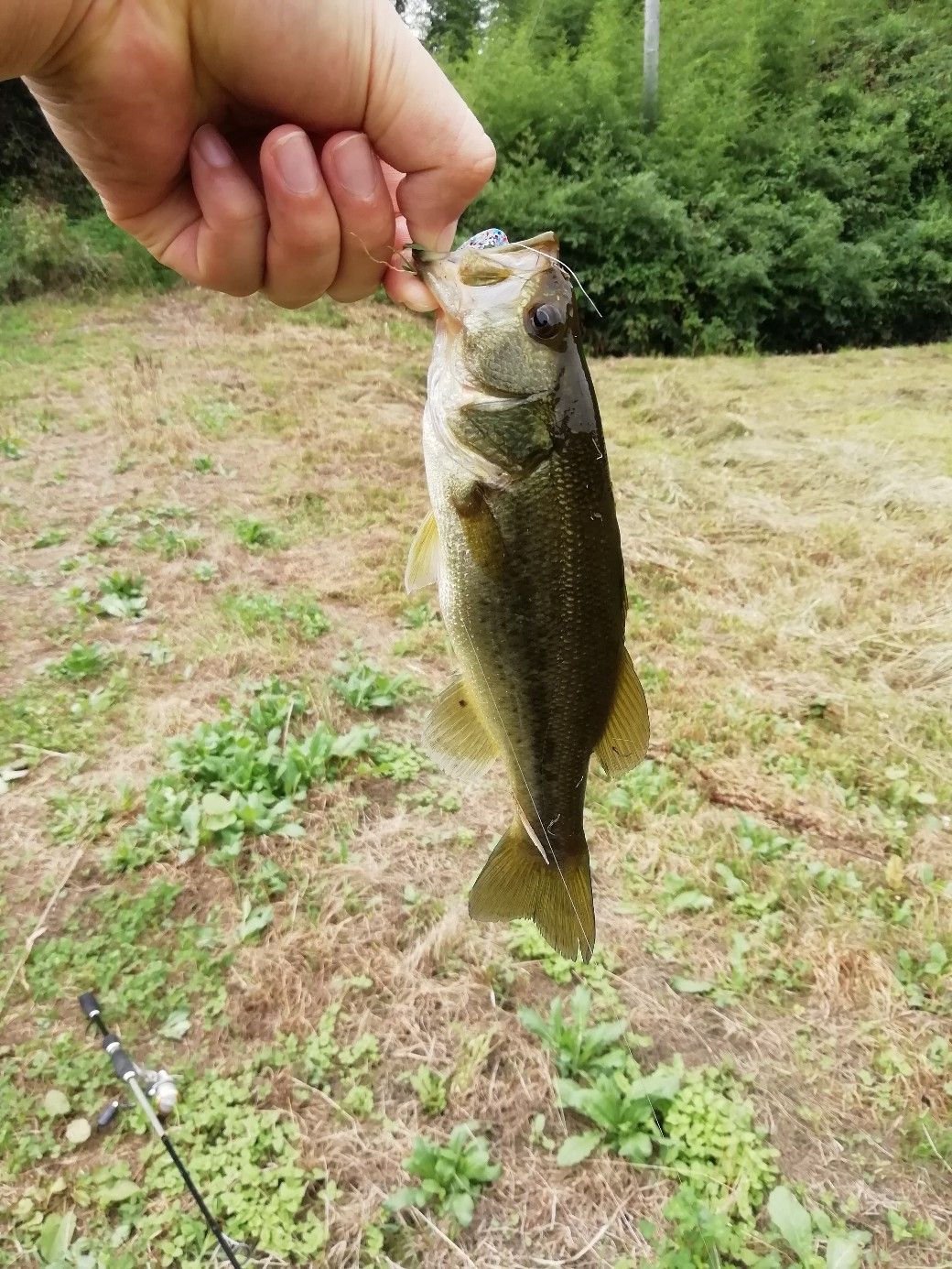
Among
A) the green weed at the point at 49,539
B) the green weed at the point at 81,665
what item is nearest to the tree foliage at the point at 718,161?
the green weed at the point at 49,539

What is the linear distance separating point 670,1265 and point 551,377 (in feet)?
7.87

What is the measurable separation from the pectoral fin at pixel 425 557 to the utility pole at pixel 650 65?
17.6 meters

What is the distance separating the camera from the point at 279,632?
482 centimetres

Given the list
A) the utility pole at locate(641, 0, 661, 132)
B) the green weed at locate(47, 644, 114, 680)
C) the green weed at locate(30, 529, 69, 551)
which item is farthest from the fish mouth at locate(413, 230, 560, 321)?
the utility pole at locate(641, 0, 661, 132)

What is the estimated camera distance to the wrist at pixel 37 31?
1369mm

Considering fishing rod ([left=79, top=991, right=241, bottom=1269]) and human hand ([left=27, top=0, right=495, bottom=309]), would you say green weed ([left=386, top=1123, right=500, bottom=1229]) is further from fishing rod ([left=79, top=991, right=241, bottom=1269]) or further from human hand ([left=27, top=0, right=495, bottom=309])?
human hand ([left=27, top=0, right=495, bottom=309])

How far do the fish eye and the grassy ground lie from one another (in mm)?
2308

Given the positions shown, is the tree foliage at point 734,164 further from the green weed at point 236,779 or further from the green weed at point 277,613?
the green weed at point 236,779

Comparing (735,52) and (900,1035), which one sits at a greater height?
(735,52)

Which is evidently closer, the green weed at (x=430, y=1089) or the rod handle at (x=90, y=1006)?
the green weed at (x=430, y=1089)

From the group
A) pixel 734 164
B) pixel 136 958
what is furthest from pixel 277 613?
pixel 734 164

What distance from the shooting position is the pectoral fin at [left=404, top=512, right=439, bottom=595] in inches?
65.5

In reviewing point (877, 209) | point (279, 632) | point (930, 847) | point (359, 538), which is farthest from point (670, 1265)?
point (877, 209)

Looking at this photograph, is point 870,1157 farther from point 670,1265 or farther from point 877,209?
point 877,209
